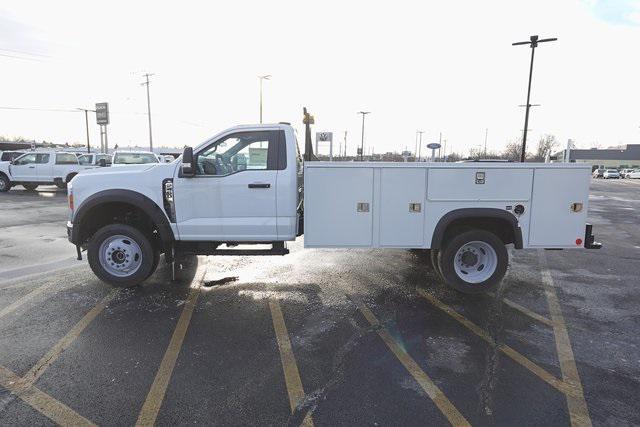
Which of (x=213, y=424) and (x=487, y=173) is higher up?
(x=487, y=173)

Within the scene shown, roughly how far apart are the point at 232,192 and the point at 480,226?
135 inches

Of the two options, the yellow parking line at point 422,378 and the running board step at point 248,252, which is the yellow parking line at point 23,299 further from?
the yellow parking line at point 422,378

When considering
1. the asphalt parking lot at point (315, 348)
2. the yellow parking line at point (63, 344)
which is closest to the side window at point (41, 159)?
the asphalt parking lot at point (315, 348)

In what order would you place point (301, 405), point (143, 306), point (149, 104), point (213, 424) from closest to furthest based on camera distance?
point (213, 424), point (301, 405), point (143, 306), point (149, 104)

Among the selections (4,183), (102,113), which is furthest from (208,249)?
(102,113)

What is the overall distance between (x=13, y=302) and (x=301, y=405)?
4.33m

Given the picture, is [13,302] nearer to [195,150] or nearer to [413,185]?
[195,150]

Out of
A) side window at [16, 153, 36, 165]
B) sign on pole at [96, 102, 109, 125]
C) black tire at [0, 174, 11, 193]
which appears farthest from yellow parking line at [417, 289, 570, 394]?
sign on pole at [96, 102, 109, 125]

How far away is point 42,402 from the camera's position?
3.24 metres

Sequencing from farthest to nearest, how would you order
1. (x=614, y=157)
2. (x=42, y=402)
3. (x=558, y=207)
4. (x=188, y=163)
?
(x=614, y=157) → (x=558, y=207) → (x=188, y=163) → (x=42, y=402)

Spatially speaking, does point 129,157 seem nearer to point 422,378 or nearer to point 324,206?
point 324,206

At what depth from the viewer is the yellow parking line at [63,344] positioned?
3641mm

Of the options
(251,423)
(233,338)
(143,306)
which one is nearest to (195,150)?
(143,306)

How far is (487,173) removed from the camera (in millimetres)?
5434
